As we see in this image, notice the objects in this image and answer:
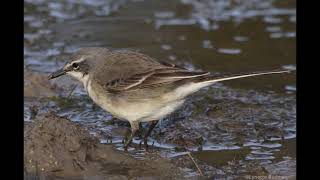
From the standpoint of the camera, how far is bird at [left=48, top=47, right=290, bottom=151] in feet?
26.9

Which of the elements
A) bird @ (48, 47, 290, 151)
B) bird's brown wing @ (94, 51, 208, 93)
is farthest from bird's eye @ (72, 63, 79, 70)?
bird's brown wing @ (94, 51, 208, 93)

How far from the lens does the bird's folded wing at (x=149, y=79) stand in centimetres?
823

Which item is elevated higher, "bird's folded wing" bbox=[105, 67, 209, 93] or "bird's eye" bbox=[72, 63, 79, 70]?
"bird's eye" bbox=[72, 63, 79, 70]

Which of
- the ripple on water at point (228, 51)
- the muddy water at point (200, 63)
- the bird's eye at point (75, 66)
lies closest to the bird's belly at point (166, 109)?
the muddy water at point (200, 63)

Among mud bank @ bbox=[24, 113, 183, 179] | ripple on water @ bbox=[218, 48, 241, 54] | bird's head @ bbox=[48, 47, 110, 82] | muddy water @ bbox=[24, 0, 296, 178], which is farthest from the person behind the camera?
ripple on water @ bbox=[218, 48, 241, 54]

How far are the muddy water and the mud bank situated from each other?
33 centimetres

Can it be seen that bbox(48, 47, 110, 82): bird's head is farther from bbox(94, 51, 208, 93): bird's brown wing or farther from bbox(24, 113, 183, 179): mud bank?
bbox(24, 113, 183, 179): mud bank

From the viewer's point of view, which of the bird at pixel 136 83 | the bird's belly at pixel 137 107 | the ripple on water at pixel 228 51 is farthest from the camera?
the ripple on water at pixel 228 51

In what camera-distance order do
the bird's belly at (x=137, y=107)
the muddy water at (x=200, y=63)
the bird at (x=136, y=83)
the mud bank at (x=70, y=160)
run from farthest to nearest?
the muddy water at (x=200, y=63)
the bird's belly at (x=137, y=107)
the bird at (x=136, y=83)
the mud bank at (x=70, y=160)

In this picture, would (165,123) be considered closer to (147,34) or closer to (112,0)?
(147,34)

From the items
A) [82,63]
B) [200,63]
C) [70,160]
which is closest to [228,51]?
[200,63]

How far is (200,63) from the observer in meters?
11.9

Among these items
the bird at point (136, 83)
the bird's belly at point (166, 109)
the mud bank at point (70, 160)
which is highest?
the bird at point (136, 83)

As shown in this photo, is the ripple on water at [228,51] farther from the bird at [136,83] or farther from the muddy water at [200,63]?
the bird at [136,83]
